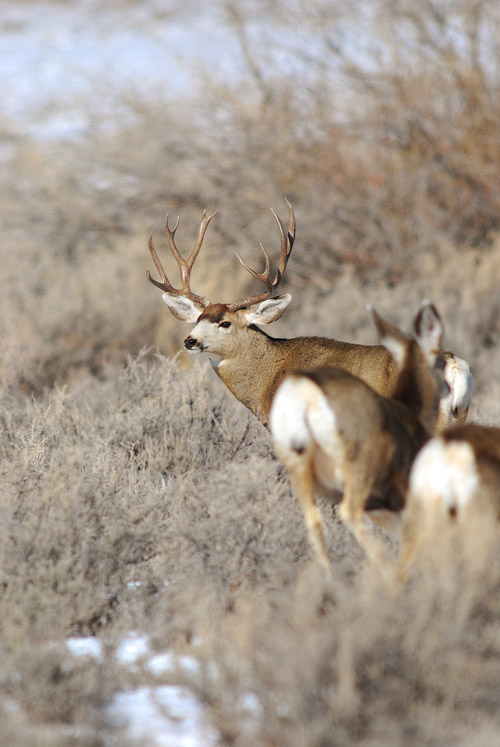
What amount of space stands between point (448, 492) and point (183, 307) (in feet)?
11.8

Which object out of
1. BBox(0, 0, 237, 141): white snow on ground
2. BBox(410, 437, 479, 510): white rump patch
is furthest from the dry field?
A: BBox(0, 0, 237, 141): white snow on ground

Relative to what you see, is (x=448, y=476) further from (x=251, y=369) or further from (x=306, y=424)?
(x=251, y=369)

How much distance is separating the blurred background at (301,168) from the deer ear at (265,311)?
3.45 m

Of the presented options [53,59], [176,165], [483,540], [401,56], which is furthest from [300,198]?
[53,59]

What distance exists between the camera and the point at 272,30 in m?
12.4

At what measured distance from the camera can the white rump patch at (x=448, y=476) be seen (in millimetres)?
2846

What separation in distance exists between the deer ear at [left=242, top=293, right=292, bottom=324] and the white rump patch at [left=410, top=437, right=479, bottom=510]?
3.13m

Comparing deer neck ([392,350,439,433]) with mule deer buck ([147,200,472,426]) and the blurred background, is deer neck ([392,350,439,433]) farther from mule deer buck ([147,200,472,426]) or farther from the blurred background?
the blurred background

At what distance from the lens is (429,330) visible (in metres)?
3.53

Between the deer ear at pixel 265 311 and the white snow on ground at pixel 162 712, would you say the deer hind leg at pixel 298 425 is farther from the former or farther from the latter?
the deer ear at pixel 265 311

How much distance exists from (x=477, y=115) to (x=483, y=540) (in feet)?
31.3

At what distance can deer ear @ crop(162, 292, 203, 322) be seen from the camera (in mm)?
6066

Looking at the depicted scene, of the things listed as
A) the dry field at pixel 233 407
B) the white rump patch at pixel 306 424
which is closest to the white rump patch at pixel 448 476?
the dry field at pixel 233 407

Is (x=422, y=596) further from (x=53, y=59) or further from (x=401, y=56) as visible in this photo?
(x=53, y=59)
